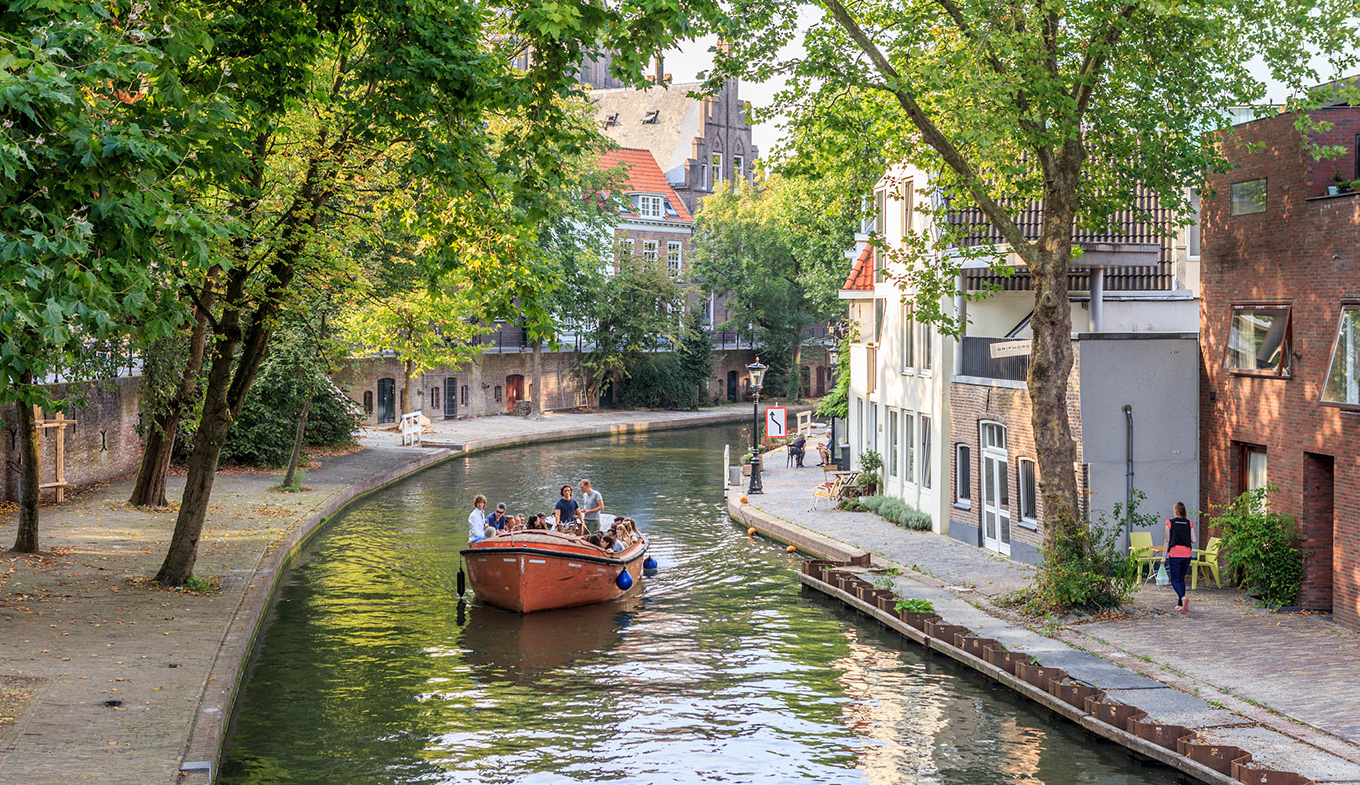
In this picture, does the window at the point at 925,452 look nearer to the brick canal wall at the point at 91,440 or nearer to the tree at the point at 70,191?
the brick canal wall at the point at 91,440

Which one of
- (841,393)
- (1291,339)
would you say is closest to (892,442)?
(841,393)

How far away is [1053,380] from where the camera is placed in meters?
18.2

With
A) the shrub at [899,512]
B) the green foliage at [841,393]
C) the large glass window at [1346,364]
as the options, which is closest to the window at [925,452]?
the shrub at [899,512]

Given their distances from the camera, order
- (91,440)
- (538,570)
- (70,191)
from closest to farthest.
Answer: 1. (70,191)
2. (538,570)
3. (91,440)

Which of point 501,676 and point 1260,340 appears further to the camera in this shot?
point 1260,340

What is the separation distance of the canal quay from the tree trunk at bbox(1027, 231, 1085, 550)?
216cm

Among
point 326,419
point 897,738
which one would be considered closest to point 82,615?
point 897,738

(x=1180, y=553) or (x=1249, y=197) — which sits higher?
(x=1249, y=197)

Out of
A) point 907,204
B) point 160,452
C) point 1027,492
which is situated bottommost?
point 1027,492

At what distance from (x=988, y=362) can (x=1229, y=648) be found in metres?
9.57

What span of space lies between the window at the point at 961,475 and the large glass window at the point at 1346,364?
8.96 m

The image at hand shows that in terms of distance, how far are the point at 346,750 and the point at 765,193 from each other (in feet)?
203

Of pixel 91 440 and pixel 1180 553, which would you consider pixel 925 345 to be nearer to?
pixel 1180 553

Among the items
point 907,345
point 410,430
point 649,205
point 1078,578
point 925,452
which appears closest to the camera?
point 1078,578
